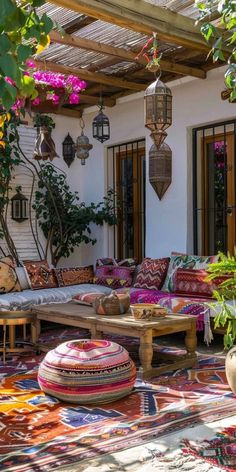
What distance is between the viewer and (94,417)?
3180 millimetres

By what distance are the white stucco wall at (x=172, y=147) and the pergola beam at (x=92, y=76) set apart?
444 mm

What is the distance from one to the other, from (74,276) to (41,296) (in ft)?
2.75

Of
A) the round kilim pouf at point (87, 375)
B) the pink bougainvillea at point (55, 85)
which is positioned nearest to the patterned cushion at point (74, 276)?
the pink bougainvillea at point (55, 85)

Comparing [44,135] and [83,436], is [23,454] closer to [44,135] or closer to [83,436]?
[83,436]

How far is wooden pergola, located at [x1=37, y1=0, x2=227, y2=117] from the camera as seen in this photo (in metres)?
4.11

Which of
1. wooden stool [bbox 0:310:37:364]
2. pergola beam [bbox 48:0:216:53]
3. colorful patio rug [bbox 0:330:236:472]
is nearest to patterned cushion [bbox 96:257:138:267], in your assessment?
wooden stool [bbox 0:310:37:364]

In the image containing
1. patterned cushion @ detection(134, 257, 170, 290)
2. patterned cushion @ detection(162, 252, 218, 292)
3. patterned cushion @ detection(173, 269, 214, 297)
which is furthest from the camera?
patterned cushion @ detection(134, 257, 170, 290)

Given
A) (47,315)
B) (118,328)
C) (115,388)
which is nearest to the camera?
(115,388)

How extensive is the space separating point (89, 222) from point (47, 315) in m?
2.71

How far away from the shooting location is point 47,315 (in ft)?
15.9

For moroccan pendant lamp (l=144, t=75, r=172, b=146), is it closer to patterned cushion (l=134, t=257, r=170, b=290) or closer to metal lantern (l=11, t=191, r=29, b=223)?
patterned cushion (l=134, t=257, r=170, b=290)

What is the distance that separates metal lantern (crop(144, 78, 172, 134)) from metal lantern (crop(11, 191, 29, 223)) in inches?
117

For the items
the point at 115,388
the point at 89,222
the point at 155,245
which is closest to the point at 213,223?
the point at 155,245

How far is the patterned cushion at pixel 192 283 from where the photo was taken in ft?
17.6
